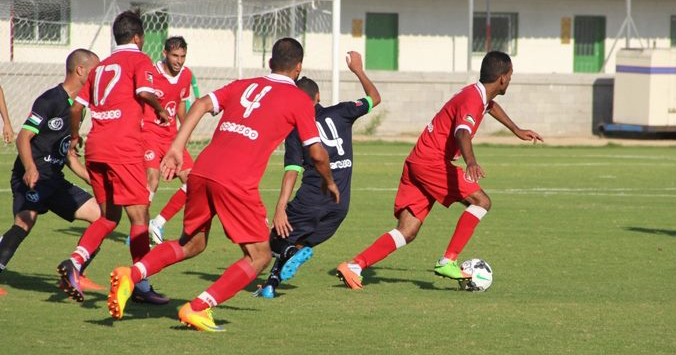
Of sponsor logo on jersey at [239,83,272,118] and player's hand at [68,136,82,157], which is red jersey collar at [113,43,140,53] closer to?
player's hand at [68,136,82,157]

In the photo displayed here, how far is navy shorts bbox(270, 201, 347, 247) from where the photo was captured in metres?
9.58

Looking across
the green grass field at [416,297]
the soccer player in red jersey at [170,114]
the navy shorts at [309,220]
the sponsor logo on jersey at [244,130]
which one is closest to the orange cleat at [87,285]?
the green grass field at [416,297]

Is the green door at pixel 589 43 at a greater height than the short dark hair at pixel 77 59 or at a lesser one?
greater

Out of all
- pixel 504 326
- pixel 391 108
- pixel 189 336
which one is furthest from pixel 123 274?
pixel 391 108

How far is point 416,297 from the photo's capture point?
941 cm

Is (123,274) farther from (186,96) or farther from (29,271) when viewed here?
(186,96)

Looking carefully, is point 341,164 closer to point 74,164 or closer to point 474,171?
point 474,171

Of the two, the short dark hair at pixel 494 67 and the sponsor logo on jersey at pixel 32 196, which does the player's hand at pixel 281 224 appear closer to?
the sponsor logo on jersey at pixel 32 196

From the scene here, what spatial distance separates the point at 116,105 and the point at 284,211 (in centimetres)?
154

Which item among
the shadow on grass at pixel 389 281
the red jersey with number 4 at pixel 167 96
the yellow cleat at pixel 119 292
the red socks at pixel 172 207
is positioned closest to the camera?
the yellow cleat at pixel 119 292

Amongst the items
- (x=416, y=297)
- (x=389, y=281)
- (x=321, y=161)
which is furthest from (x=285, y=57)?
(x=389, y=281)

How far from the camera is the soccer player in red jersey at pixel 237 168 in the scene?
7461 millimetres

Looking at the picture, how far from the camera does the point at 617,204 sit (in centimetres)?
1686

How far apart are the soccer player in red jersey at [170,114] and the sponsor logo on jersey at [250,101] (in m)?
5.10
